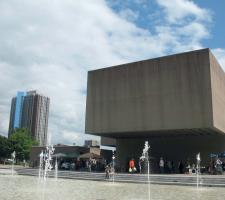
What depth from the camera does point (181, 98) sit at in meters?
32.9

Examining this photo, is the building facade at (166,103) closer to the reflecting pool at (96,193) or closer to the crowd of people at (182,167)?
the crowd of people at (182,167)

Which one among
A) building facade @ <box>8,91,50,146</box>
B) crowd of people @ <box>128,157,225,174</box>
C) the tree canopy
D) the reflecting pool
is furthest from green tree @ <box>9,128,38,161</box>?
the reflecting pool

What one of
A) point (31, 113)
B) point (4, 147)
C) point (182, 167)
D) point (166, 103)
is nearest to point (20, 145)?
point (4, 147)

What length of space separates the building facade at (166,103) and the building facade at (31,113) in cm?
7561

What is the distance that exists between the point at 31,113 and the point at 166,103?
85827mm

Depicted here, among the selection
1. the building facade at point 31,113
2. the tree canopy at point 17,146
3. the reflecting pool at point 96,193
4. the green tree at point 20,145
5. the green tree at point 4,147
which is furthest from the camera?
the building facade at point 31,113

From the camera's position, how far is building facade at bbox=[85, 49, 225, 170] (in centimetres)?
3206

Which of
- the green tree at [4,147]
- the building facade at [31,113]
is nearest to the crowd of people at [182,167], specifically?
the green tree at [4,147]

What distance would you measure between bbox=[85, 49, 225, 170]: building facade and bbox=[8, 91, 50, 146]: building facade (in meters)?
75.6

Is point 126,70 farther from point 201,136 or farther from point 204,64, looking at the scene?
point 201,136

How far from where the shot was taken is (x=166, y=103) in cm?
3366

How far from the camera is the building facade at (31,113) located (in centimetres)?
11191

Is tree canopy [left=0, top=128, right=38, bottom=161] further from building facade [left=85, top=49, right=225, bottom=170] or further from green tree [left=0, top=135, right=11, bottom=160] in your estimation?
building facade [left=85, top=49, right=225, bottom=170]

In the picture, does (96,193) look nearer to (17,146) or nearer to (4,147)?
(17,146)
